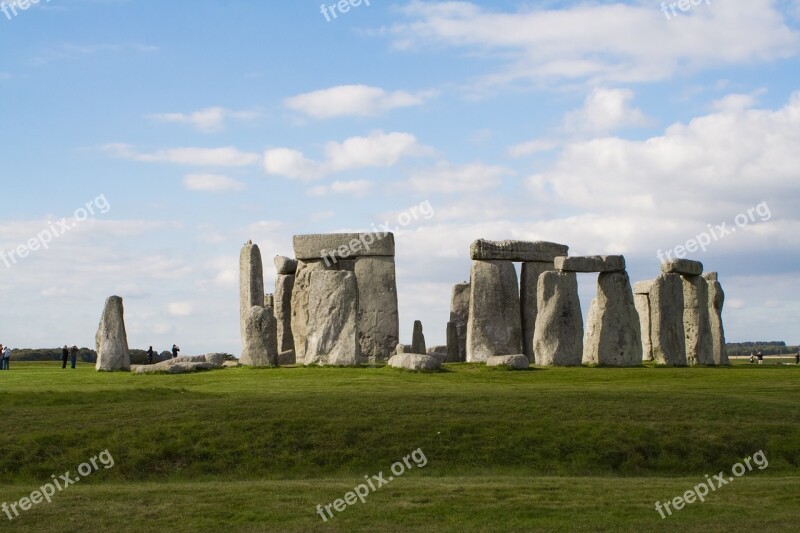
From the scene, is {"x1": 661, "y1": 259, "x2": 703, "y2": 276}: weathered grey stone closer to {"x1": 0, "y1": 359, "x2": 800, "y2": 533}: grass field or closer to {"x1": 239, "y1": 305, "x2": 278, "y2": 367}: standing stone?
{"x1": 0, "y1": 359, "x2": 800, "y2": 533}: grass field

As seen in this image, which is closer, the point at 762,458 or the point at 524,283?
the point at 762,458

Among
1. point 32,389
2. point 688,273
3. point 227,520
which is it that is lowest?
point 227,520

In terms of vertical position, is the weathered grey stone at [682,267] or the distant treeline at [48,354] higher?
the weathered grey stone at [682,267]

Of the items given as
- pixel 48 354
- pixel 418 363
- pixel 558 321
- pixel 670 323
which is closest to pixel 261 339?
pixel 418 363

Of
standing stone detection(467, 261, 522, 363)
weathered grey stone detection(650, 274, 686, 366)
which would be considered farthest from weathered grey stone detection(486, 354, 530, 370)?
weathered grey stone detection(650, 274, 686, 366)

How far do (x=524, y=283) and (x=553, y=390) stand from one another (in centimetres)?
1418

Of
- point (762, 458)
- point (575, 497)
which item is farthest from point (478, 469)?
point (762, 458)

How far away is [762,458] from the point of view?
2116cm

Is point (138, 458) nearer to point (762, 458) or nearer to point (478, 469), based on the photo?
point (478, 469)

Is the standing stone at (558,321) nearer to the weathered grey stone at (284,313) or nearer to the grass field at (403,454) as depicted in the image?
the grass field at (403,454)

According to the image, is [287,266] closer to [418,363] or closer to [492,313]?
[492,313]

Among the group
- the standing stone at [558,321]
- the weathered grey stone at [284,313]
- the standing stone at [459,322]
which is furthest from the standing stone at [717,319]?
the weathered grey stone at [284,313]

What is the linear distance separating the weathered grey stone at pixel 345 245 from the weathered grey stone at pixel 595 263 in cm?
653

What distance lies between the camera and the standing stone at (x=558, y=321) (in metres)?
35.5
